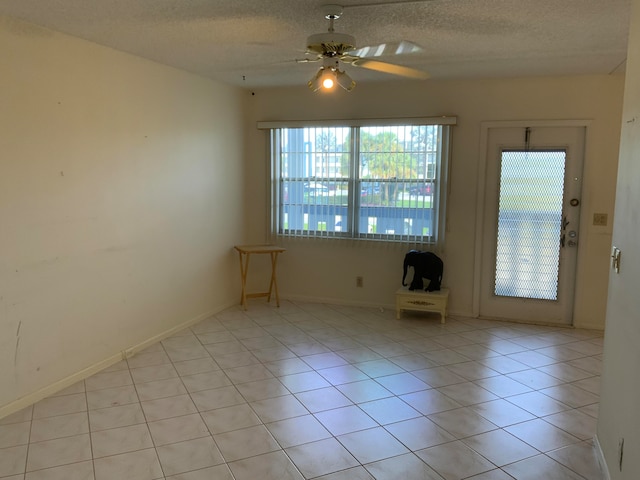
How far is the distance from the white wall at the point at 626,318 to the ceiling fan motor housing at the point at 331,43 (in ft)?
4.46

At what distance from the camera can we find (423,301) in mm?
4785

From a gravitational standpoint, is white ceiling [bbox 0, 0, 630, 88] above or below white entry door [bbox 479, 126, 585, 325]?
above

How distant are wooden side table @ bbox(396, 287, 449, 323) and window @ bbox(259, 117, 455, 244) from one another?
1.86 feet

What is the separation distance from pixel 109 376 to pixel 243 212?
2550 mm

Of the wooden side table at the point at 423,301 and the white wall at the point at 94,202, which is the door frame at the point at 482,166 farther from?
the white wall at the point at 94,202

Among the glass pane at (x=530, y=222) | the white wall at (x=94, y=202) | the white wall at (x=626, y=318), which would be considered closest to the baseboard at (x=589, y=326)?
the glass pane at (x=530, y=222)

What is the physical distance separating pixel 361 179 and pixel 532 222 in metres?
1.75

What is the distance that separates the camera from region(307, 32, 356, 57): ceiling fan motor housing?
2.64 metres

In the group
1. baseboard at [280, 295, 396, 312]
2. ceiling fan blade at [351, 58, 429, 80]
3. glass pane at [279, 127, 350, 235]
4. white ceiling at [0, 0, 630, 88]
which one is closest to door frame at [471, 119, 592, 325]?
white ceiling at [0, 0, 630, 88]

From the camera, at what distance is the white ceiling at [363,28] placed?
264 centimetres

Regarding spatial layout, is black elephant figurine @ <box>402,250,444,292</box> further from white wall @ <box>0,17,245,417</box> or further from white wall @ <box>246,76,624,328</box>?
white wall @ <box>0,17,245,417</box>

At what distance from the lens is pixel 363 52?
3002 mm

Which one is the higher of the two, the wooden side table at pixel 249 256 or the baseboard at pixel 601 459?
the wooden side table at pixel 249 256

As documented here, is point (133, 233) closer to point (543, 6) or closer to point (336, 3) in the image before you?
point (336, 3)
